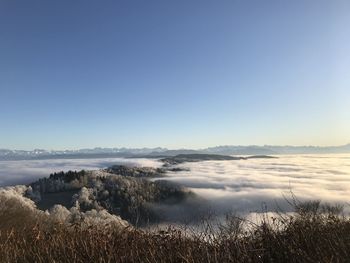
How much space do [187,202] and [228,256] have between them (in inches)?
6819

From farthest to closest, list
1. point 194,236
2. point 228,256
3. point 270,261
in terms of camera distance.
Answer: point 194,236 < point 270,261 < point 228,256

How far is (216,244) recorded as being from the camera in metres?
7.31

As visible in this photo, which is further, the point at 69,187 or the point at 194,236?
the point at 69,187

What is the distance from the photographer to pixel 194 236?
25.8ft

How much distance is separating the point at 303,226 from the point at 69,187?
173 metres

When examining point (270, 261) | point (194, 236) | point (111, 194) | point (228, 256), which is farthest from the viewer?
point (111, 194)

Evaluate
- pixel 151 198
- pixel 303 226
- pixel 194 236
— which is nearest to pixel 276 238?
pixel 303 226

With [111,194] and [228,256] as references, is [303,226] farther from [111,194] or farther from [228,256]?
[111,194]

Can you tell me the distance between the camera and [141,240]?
8.29m

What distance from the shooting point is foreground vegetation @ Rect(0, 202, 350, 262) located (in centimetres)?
648

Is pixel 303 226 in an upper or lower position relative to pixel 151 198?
upper

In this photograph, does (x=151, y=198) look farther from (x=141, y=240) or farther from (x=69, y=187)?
(x=141, y=240)

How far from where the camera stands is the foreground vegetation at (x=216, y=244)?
6.48m

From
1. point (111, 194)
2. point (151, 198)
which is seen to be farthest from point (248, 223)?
point (151, 198)
